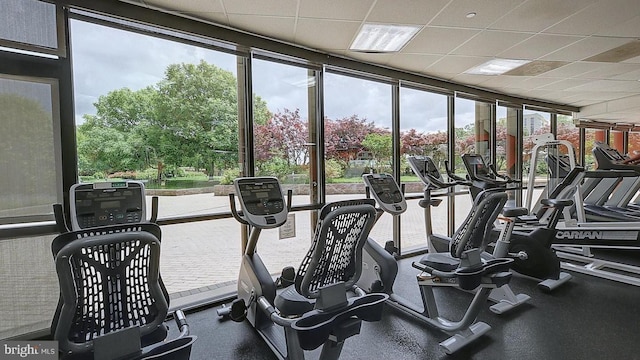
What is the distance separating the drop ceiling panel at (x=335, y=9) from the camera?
2697 millimetres

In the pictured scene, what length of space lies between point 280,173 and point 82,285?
2.60m

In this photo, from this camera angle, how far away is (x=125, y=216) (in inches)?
82.5

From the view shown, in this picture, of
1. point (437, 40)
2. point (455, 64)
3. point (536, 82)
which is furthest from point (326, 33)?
point (536, 82)

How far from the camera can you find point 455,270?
2521mm

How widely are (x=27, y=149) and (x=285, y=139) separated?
230cm

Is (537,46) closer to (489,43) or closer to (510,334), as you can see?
(489,43)

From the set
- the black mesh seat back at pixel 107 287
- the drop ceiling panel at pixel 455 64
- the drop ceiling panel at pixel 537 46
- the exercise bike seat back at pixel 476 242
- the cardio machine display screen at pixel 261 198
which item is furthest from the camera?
the drop ceiling panel at pixel 455 64

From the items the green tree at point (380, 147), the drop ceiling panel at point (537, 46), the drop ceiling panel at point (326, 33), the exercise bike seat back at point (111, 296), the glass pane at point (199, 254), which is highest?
the drop ceiling panel at point (326, 33)

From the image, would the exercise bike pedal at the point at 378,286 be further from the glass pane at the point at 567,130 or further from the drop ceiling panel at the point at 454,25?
the glass pane at the point at 567,130

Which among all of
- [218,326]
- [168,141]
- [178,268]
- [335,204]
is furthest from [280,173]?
[335,204]

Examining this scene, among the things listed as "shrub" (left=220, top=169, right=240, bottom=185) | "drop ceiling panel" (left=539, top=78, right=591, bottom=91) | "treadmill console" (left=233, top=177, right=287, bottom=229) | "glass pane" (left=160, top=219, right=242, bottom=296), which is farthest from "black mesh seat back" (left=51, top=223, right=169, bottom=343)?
"drop ceiling panel" (left=539, top=78, right=591, bottom=91)

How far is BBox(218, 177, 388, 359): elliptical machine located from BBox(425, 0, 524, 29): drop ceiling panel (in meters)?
2.06

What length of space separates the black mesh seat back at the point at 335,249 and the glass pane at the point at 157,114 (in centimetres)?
180

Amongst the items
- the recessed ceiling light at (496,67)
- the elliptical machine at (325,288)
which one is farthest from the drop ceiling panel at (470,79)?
the elliptical machine at (325,288)
